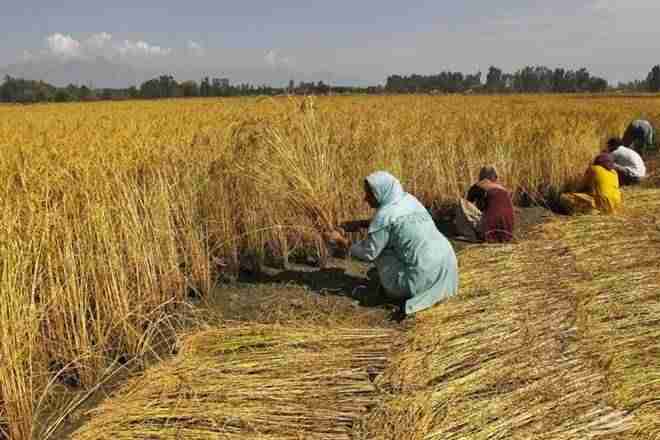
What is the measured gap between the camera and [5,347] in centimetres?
183

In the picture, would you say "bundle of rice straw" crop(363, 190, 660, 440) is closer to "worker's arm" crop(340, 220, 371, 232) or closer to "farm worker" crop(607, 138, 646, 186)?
"worker's arm" crop(340, 220, 371, 232)

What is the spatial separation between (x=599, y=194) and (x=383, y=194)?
3491 millimetres

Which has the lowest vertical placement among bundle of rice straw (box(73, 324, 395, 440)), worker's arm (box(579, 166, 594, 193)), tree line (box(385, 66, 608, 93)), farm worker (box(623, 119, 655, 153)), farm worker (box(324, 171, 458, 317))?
bundle of rice straw (box(73, 324, 395, 440))

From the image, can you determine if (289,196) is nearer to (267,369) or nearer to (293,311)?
(293,311)

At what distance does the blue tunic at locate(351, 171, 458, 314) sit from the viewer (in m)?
3.07

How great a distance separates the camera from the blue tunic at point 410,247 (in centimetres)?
307

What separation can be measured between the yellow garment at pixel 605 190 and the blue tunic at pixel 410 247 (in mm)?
3120

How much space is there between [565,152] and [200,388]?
6.13 metres

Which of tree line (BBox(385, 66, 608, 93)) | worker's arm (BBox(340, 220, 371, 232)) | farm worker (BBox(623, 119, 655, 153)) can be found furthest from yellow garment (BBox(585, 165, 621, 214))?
tree line (BBox(385, 66, 608, 93))

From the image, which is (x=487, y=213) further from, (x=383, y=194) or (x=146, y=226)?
(x=146, y=226)

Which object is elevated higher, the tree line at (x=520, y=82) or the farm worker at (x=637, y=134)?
the tree line at (x=520, y=82)

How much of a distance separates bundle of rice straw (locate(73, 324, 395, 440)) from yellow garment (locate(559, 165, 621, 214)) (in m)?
3.84

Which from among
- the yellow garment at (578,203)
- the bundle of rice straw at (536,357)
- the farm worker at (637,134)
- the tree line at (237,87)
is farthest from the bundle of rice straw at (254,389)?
the tree line at (237,87)

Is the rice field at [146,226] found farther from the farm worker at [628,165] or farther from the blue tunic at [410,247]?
the farm worker at [628,165]
